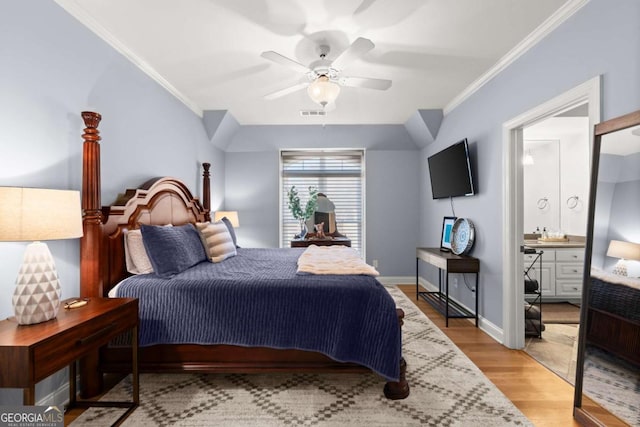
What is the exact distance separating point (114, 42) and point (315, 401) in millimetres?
3115

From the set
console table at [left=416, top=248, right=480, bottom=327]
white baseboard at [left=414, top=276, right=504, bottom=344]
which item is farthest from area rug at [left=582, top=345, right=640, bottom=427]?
console table at [left=416, top=248, right=480, bottom=327]

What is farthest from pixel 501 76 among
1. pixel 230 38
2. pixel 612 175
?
pixel 230 38

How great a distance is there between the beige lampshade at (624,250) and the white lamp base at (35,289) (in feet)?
9.70

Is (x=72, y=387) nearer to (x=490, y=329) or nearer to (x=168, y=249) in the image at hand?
(x=168, y=249)

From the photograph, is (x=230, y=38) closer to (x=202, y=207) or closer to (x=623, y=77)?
(x=202, y=207)

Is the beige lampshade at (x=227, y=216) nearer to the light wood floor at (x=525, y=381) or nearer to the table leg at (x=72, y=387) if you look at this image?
the table leg at (x=72, y=387)

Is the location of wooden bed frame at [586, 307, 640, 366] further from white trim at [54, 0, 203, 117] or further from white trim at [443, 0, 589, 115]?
white trim at [54, 0, 203, 117]

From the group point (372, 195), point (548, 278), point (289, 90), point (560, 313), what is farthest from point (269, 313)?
point (548, 278)

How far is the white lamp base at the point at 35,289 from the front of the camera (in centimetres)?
142

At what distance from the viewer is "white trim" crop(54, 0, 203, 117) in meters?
2.04

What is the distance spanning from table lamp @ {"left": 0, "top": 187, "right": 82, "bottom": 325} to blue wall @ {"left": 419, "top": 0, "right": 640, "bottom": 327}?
3051 millimetres

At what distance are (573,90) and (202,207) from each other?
386 cm

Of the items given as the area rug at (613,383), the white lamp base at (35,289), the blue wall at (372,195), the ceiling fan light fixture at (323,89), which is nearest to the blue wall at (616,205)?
the area rug at (613,383)

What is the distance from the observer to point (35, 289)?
1438 mm
